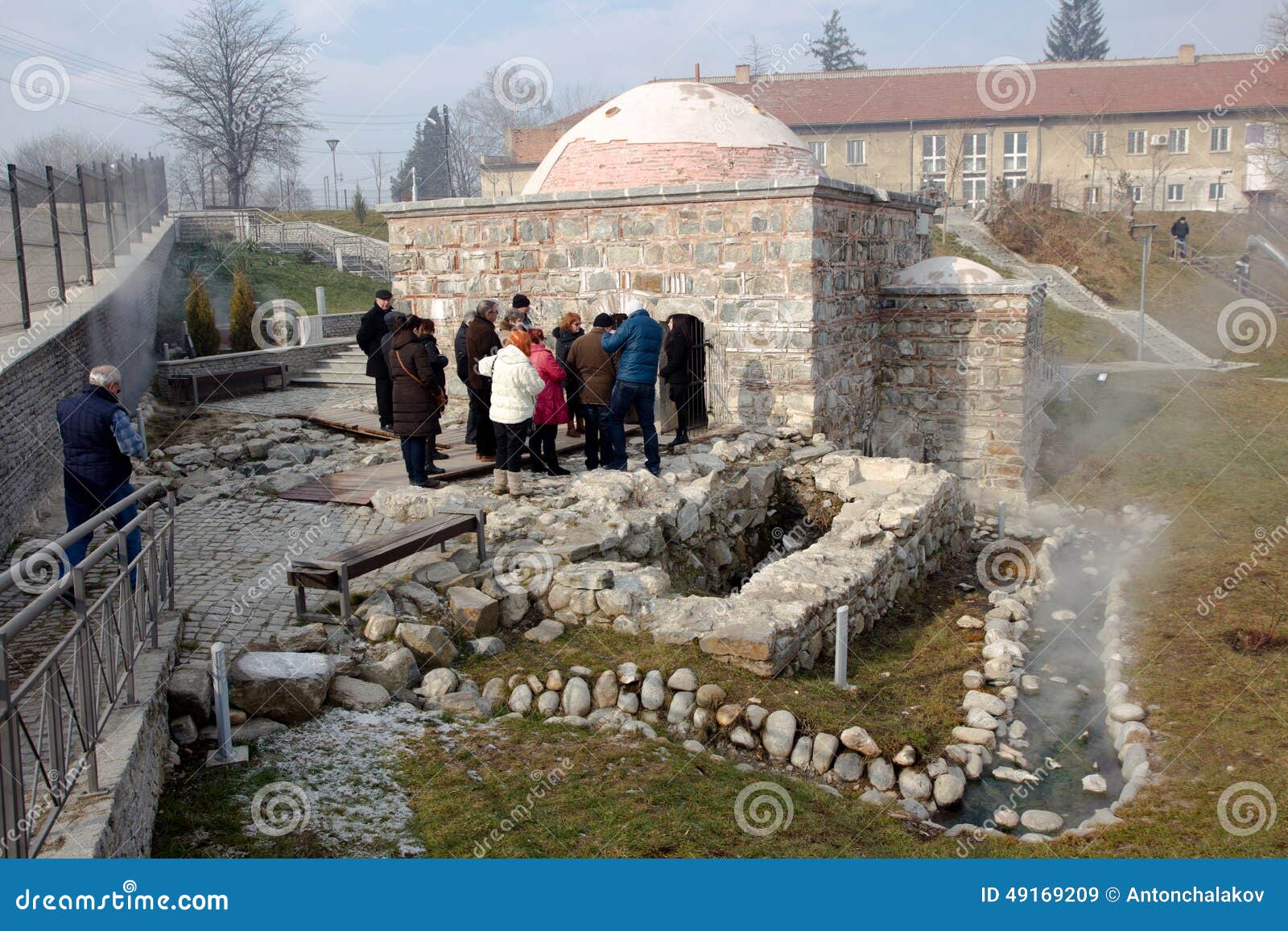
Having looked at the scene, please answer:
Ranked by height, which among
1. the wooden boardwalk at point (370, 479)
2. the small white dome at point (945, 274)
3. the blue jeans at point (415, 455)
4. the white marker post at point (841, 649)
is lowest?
the white marker post at point (841, 649)

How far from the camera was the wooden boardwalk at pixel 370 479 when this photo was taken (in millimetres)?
9945

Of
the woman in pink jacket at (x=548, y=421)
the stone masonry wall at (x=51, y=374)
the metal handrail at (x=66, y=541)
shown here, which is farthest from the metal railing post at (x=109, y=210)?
the metal handrail at (x=66, y=541)

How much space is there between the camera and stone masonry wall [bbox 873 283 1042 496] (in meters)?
14.1

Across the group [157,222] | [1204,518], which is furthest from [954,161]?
[1204,518]

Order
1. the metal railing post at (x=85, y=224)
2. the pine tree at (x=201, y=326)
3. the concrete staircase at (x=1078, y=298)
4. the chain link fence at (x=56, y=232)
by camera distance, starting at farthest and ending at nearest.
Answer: the concrete staircase at (x=1078, y=298) → the pine tree at (x=201, y=326) → the metal railing post at (x=85, y=224) → the chain link fence at (x=56, y=232)

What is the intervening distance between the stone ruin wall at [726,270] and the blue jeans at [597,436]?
10.0ft

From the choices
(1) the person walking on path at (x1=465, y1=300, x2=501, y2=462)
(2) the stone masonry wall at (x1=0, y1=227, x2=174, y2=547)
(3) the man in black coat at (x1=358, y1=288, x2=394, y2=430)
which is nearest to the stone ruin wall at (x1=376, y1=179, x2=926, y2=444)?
(3) the man in black coat at (x1=358, y1=288, x2=394, y2=430)

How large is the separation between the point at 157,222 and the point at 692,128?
Result: 2041cm

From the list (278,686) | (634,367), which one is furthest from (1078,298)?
(278,686)

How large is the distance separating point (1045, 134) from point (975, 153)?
3032 mm

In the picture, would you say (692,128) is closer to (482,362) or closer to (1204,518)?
(482,362)

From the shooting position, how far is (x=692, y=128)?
1368 cm

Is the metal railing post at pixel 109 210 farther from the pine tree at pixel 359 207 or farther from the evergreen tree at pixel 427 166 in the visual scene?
the evergreen tree at pixel 427 166

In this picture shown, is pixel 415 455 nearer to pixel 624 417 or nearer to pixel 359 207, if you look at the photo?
Answer: pixel 624 417
